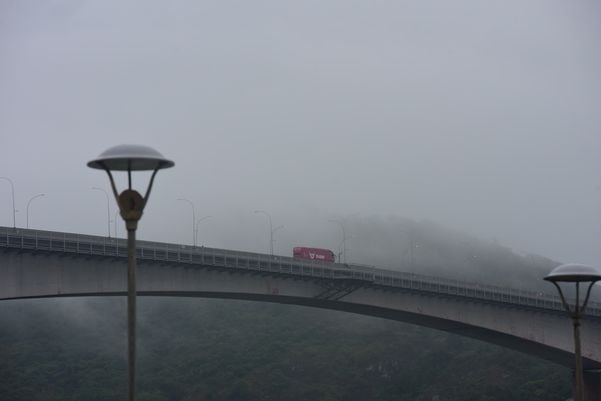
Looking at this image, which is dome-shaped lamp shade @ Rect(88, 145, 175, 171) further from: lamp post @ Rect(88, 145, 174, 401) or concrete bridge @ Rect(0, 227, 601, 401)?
concrete bridge @ Rect(0, 227, 601, 401)

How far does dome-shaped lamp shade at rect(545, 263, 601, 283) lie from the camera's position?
103 ft

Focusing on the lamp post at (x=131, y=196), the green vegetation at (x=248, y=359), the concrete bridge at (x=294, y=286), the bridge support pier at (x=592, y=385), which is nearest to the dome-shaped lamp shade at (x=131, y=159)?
the lamp post at (x=131, y=196)

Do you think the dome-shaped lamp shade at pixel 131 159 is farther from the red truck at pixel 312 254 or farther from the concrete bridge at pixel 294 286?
Answer: the red truck at pixel 312 254

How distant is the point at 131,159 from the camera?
774 inches

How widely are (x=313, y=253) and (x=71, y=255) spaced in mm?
37855

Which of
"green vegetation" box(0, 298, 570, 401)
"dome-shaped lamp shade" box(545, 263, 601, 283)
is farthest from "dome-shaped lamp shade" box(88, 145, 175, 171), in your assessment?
"green vegetation" box(0, 298, 570, 401)

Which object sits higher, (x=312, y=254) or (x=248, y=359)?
(x=312, y=254)

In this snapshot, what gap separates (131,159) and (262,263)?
6137 cm

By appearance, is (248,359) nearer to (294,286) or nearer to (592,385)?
(592,385)

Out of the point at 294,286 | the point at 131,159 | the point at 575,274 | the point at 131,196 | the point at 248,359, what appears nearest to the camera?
the point at 131,159

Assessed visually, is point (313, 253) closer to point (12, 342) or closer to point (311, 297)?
point (311, 297)

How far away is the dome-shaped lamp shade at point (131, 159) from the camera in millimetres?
19641

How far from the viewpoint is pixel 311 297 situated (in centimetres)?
8575

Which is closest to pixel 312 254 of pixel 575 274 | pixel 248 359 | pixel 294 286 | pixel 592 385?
pixel 294 286
